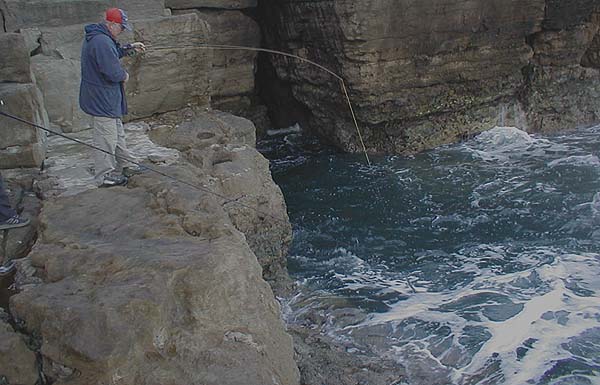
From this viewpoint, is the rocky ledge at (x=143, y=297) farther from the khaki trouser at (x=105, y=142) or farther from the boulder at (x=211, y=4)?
the boulder at (x=211, y=4)

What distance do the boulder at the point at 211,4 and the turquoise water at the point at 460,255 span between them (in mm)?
2622

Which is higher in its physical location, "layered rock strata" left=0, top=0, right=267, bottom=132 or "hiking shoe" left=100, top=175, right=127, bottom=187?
"layered rock strata" left=0, top=0, right=267, bottom=132

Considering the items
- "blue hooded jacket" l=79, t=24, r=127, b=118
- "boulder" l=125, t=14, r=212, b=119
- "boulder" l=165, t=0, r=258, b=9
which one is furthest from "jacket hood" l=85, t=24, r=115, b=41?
"boulder" l=165, t=0, r=258, b=9

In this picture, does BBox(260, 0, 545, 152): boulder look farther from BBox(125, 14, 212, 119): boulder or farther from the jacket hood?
the jacket hood

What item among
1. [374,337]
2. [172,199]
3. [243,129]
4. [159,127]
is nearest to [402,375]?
[374,337]

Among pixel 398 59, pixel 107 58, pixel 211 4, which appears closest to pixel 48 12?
pixel 107 58

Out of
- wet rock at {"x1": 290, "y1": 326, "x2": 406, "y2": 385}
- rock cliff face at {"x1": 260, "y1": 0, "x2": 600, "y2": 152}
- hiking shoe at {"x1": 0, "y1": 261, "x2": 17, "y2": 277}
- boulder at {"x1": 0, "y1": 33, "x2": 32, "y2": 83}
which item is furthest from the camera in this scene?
rock cliff face at {"x1": 260, "y1": 0, "x2": 600, "y2": 152}

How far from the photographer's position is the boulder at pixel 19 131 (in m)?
5.90

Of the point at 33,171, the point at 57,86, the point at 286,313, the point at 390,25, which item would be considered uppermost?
the point at 390,25

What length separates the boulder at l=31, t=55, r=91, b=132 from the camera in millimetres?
7133

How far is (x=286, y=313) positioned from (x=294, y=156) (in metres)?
5.62

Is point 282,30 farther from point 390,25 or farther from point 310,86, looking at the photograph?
point 390,25

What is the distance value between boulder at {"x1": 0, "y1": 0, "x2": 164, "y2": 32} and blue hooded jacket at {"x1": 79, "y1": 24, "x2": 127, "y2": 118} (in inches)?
99.7

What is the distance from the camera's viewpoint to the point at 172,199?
4.93m
